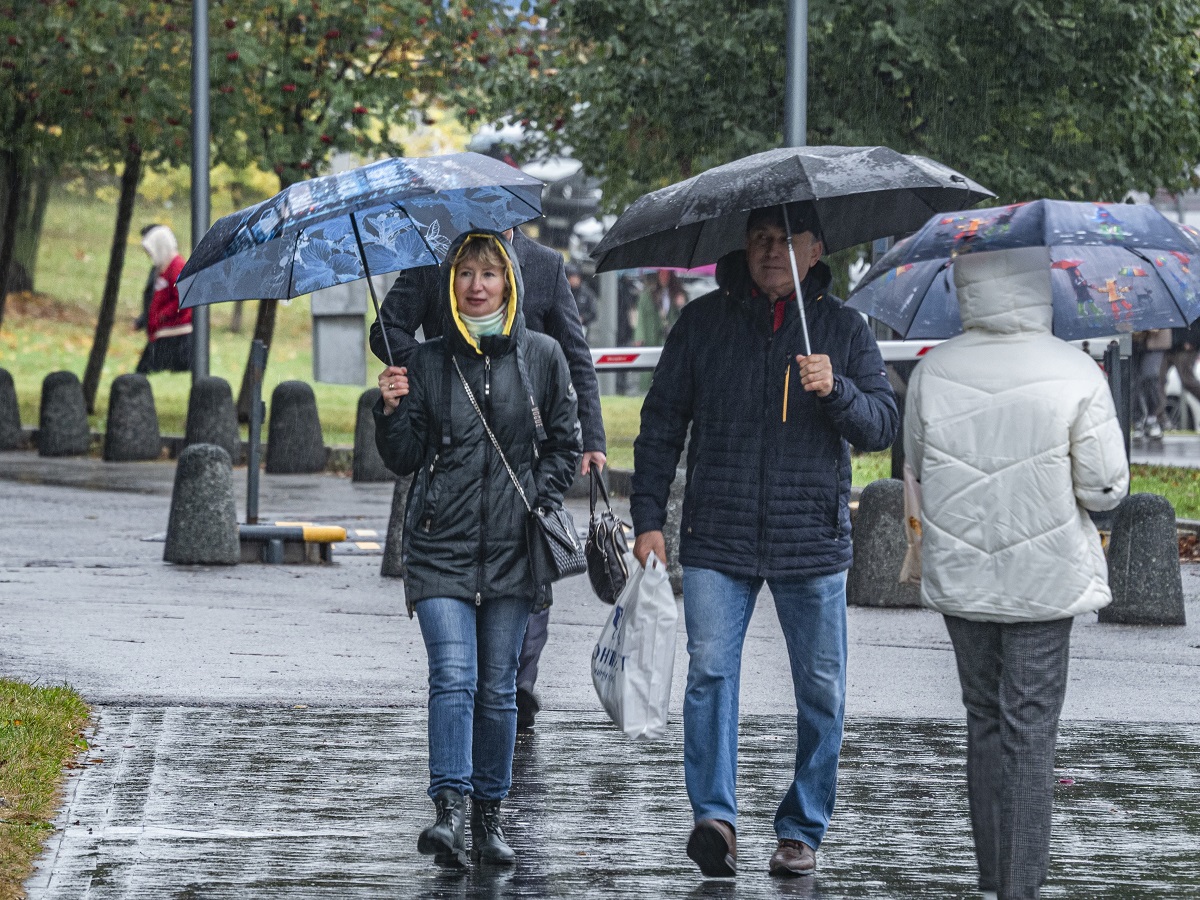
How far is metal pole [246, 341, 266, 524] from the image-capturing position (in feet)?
40.5

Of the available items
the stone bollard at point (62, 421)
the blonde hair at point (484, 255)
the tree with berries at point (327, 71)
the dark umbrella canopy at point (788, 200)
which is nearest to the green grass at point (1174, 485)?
the tree with berries at point (327, 71)

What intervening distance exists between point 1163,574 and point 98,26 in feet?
45.4

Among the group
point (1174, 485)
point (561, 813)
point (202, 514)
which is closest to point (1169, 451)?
point (1174, 485)

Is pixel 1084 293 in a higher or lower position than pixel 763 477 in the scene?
higher

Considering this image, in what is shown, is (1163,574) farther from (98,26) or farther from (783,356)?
(98,26)

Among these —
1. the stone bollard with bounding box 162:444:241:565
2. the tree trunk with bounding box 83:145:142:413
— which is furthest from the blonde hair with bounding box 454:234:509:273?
the tree trunk with bounding box 83:145:142:413

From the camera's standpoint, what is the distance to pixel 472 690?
5582mm

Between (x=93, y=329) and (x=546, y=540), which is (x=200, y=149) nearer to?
(x=546, y=540)

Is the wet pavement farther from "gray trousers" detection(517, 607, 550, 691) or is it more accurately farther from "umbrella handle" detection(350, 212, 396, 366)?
"umbrella handle" detection(350, 212, 396, 366)

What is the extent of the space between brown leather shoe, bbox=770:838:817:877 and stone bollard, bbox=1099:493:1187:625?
5.25 meters

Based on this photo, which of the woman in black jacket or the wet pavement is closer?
the woman in black jacket

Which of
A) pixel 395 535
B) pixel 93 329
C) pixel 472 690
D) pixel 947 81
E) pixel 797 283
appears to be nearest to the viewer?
pixel 797 283

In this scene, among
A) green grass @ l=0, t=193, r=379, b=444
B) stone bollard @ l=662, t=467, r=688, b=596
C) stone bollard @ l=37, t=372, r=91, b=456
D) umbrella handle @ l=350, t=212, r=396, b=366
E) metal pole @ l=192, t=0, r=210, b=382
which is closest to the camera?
umbrella handle @ l=350, t=212, r=396, b=366

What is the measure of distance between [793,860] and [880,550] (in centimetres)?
546
